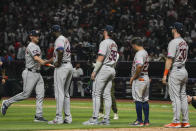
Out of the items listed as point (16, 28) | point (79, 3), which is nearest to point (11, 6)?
point (16, 28)

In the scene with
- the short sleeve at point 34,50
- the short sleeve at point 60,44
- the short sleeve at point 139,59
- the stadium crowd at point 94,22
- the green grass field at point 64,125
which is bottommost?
the green grass field at point 64,125

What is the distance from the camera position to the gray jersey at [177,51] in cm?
1048

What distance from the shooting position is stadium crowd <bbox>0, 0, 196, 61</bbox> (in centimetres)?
2566

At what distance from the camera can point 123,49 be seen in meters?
25.5

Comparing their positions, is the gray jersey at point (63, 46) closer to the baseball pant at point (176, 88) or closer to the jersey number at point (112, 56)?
the jersey number at point (112, 56)

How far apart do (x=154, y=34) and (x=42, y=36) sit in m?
7.00

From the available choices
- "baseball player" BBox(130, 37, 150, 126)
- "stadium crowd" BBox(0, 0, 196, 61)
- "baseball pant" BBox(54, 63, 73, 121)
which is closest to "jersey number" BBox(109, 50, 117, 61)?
"baseball player" BBox(130, 37, 150, 126)

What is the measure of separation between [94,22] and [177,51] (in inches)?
752

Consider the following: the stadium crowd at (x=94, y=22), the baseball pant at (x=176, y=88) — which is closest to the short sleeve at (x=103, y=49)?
the baseball pant at (x=176, y=88)

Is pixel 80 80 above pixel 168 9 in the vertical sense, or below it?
below

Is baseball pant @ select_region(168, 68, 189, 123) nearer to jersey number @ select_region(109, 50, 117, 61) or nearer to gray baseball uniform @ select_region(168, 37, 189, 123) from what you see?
gray baseball uniform @ select_region(168, 37, 189, 123)

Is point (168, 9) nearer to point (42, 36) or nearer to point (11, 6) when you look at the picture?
point (42, 36)

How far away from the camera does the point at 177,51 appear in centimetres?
1053

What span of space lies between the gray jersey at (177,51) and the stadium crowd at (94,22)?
40.7 ft
